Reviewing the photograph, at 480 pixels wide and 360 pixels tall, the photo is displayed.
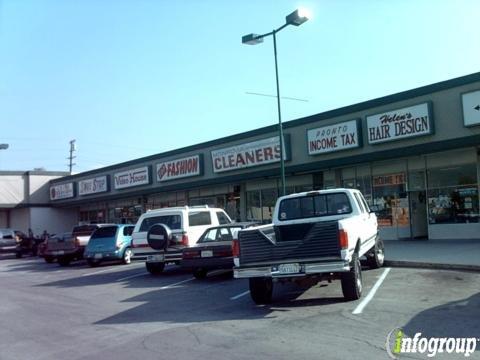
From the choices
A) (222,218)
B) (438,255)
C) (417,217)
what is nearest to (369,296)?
(438,255)

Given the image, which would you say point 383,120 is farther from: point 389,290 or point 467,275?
point 389,290

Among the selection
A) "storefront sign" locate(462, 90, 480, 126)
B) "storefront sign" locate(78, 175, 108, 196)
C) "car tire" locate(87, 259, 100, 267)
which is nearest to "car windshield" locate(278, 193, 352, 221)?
"storefront sign" locate(462, 90, 480, 126)

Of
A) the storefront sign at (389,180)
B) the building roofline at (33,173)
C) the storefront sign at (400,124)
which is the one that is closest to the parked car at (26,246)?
the building roofline at (33,173)

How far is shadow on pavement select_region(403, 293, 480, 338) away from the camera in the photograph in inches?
299

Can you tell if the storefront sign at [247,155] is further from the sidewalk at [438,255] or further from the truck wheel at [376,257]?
the truck wheel at [376,257]

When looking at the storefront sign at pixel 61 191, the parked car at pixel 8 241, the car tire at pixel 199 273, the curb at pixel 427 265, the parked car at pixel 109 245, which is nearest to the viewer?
the curb at pixel 427 265

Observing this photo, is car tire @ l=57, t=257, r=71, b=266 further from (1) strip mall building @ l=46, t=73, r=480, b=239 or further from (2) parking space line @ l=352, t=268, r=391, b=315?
(2) parking space line @ l=352, t=268, r=391, b=315

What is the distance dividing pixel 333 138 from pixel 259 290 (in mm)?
14114

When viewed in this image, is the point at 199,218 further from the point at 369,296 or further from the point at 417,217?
the point at 417,217

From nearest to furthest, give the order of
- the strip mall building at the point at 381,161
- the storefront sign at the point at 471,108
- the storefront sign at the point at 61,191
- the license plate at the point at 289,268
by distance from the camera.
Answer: the license plate at the point at 289,268
the storefront sign at the point at 471,108
the strip mall building at the point at 381,161
the storefront sign at the point at 61,191

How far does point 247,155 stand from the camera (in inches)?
1115

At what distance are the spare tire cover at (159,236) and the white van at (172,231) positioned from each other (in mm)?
178

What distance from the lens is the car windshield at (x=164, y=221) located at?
17703mm

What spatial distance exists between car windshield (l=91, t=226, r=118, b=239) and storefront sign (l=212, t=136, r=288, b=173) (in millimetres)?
8242
